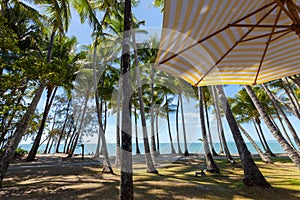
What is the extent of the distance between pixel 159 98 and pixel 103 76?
1050cm

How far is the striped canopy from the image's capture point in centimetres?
248

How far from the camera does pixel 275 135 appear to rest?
18.7 ft

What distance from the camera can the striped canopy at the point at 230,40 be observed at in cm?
248

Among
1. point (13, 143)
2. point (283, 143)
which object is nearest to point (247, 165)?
point (283, 143)

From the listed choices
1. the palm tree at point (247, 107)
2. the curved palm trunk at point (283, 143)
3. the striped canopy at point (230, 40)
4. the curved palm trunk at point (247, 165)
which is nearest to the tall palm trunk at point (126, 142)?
the striped canopy at point (230, 40)

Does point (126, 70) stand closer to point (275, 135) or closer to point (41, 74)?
point (41, 74)

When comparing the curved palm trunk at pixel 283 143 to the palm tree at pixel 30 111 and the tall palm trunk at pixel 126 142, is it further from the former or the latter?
the palm tree at pixel 30 111

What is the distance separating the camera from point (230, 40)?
3.25 meters

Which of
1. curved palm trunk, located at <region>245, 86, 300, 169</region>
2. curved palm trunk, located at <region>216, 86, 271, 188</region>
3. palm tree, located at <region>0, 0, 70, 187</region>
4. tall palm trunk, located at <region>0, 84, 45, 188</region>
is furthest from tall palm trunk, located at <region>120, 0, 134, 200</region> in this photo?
curved palm trunk, located at <region>245, 86, 300, 169</region>

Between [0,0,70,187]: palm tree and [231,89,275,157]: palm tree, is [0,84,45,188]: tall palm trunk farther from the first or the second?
[231,89,275,157]: palm tree

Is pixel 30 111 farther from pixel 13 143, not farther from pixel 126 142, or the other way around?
pixel 126 142

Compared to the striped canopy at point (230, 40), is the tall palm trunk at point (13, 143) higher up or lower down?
lower down

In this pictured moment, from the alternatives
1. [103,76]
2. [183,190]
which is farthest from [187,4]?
[103,76]

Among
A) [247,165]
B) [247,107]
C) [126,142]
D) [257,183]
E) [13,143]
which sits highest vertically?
[247,107]
